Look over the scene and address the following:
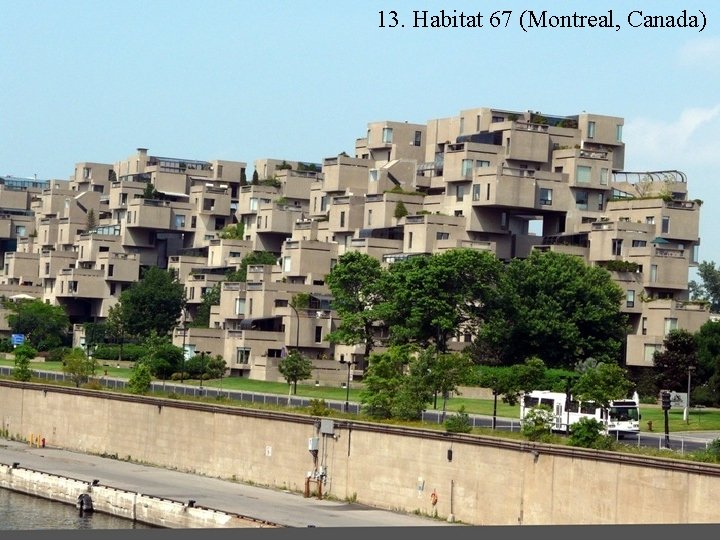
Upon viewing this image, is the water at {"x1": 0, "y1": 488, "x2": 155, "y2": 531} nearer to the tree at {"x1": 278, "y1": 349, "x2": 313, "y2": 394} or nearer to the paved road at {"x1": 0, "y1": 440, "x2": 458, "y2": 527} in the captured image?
the paved road at {"x1": 0, "y1": 440, "x2": 458, "y2": 527}

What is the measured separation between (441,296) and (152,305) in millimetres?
43549

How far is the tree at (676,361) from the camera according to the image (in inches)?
3684

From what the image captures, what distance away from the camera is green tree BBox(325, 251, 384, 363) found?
111125mm

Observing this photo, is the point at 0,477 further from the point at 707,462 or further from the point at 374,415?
the point at 707,462

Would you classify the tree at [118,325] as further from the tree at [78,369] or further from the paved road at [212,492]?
the paved road at [212,492]

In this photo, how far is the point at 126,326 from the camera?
463 ft

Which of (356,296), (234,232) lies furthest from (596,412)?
(234,232)

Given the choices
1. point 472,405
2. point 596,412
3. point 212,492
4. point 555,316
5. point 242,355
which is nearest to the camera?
point 212,492

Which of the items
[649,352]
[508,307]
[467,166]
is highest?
[467,166]

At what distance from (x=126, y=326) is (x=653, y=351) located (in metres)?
53.7

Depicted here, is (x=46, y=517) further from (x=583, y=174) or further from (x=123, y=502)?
(x=583, y=174)

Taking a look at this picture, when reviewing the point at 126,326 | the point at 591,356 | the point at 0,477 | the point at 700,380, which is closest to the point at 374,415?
the point at 0,477

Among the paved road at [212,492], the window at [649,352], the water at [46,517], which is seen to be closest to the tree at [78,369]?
the paved road at [212,492]

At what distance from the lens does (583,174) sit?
12350cm
